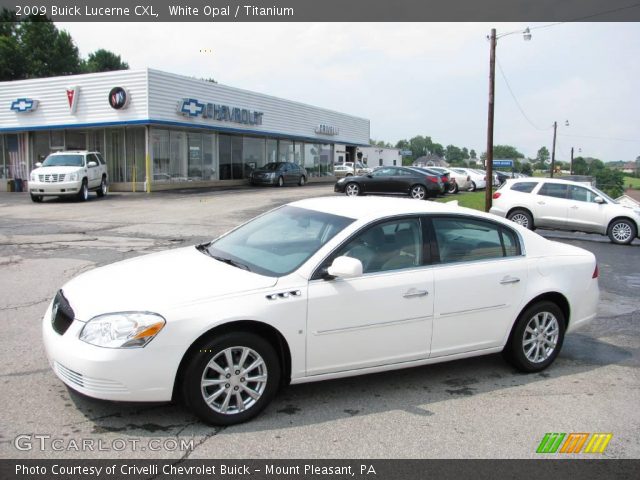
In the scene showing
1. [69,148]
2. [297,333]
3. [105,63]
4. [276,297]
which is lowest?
[297,333]

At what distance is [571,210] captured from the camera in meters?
16.1

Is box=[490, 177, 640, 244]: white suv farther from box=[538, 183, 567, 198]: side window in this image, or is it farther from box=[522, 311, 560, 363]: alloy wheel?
box=[522, 311, 560, 363]: alloy wheel

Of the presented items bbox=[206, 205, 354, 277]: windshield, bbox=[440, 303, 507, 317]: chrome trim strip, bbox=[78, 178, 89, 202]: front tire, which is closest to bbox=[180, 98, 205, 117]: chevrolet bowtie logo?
bbox=[78, 178, 89, 202]: front tire

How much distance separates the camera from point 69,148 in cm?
3030

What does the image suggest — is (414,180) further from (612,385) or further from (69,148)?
(612,385)

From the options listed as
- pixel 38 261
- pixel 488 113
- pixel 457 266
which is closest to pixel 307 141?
pixel 488 113

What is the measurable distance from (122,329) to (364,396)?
1.95m

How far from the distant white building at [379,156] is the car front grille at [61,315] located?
78.1 m

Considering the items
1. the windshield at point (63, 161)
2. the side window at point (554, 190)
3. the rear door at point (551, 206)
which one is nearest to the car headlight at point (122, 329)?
the rear door at point (551, 206)

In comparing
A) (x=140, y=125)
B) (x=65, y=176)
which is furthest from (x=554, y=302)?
(x=140, y=125)

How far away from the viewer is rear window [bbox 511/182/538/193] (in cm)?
1656

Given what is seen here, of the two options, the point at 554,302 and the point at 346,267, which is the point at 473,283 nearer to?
the point at 554,302

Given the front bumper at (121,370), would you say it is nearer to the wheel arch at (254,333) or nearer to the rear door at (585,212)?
the wheel arch at (254,333)

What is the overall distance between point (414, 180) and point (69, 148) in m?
18.2
